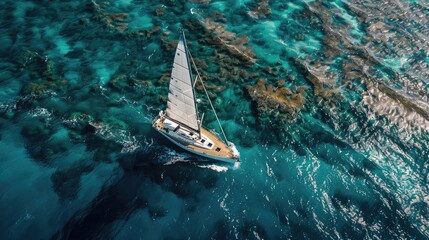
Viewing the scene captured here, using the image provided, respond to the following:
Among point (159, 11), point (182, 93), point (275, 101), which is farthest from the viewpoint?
point (159, 11)

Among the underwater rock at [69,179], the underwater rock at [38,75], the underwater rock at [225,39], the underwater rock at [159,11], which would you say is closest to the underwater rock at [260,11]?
the underwater rock at [225,39]

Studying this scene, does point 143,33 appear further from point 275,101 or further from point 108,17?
point 275,101

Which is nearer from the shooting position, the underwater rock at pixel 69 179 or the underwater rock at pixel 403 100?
the underwater rock at pixel 69 179

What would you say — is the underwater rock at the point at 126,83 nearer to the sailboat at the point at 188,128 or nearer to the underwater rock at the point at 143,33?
the sailboat at the point at 188,128

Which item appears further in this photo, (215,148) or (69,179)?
(215,148)

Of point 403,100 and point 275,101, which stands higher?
point 403,100

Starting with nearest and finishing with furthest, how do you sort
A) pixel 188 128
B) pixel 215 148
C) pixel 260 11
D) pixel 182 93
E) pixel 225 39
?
pixel 182 93, pixel 215 148, pixel 188 128, pixel 225 39, pixel 260 11

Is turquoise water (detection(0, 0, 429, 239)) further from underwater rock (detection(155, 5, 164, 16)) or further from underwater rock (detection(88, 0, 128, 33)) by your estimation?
underwater rock (detection(155, 5, 164, 16))

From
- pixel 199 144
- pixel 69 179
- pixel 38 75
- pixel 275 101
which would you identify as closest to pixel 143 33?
pixel 38 75
